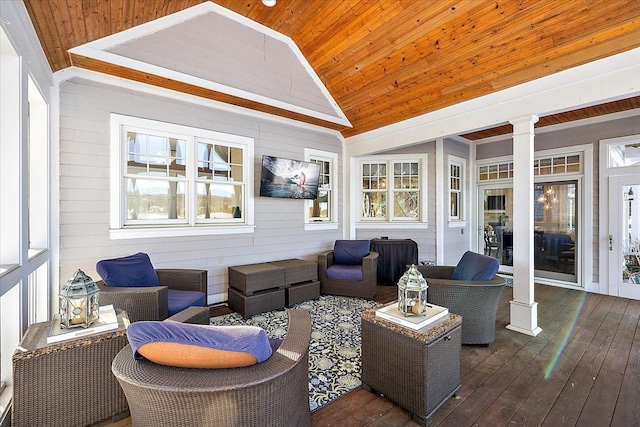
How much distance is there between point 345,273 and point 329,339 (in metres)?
1.56

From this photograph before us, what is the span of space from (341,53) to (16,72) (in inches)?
135

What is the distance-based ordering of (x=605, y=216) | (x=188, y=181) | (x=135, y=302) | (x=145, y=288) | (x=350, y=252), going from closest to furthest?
(x=135, y=302) → (x=145, y=288) → (x=188, y=181) → (x=605, y=216) → (x=350, y=252)

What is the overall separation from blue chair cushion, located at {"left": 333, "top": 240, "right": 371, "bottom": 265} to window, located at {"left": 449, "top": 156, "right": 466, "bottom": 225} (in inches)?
97.7

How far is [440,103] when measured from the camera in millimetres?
4105

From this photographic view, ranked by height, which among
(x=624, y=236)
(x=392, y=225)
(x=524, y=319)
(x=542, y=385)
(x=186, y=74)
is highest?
(x=186, y=74)

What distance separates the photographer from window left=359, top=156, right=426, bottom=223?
6.22 m

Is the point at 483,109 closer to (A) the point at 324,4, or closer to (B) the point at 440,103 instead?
(B) the point at 440,103

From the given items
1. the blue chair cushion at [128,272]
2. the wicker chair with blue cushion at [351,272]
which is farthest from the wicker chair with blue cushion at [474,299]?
the blue chair cushion at [128,272]

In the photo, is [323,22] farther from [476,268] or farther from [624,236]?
[624,236]

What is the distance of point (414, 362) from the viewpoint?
1.92m

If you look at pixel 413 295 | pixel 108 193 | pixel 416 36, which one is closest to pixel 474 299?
pixel 413 295

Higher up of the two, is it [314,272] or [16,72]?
[16,72]

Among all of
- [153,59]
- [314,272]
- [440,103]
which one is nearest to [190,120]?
[153,59]

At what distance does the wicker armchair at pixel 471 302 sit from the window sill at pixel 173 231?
2921mm
